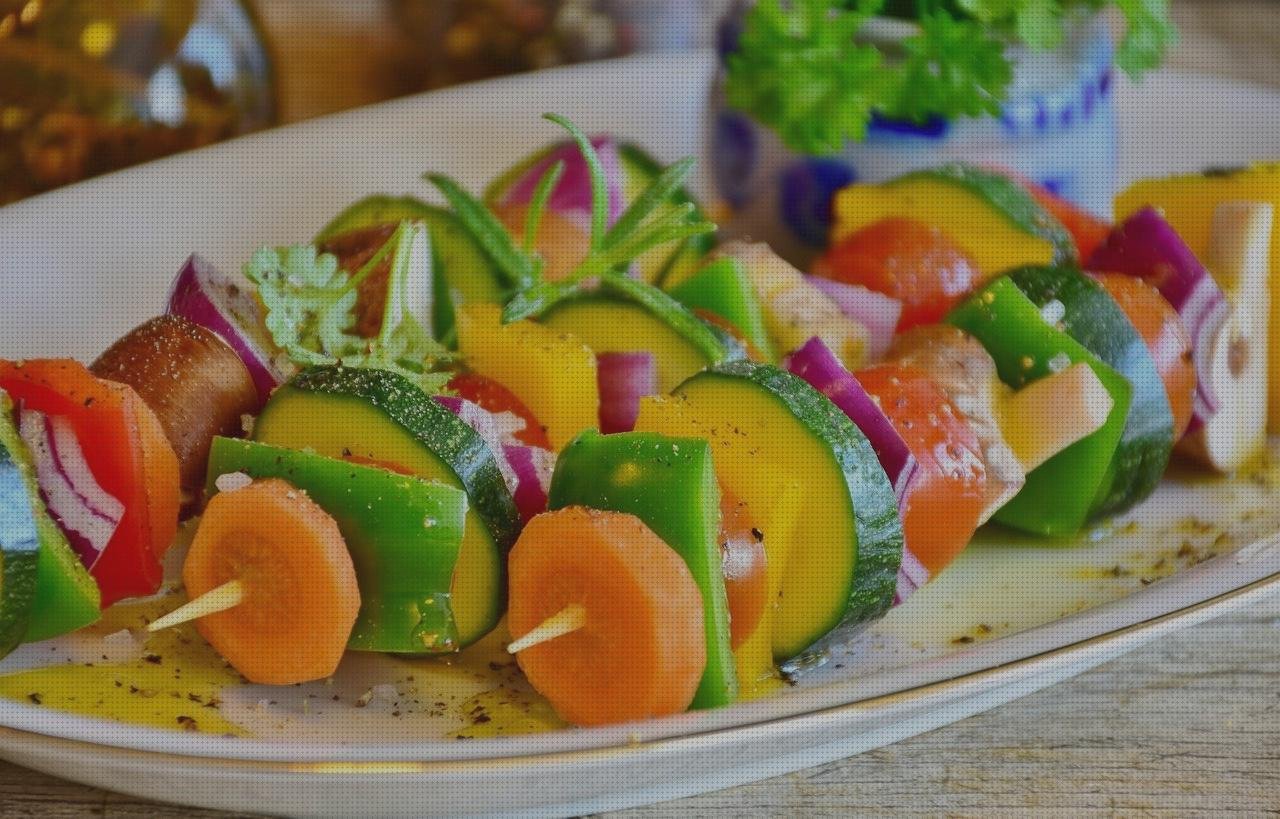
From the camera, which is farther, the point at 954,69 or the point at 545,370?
the point at 954,69

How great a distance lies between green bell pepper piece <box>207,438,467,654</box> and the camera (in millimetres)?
1763

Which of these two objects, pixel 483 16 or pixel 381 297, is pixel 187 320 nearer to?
pixel 381 297

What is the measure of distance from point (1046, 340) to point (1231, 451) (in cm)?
54

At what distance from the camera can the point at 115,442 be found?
1824mm

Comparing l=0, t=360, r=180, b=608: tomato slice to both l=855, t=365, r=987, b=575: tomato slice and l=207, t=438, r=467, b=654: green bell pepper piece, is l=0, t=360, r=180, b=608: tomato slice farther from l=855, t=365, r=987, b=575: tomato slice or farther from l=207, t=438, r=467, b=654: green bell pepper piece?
l=855, t=365, r=987, b=575: tomato slice

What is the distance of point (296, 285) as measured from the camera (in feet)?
7.14

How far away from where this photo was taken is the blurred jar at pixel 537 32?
4.28m

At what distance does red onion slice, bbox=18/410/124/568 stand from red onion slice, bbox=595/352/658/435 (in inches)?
28.5

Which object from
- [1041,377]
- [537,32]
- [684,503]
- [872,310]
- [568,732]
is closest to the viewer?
[568,732]

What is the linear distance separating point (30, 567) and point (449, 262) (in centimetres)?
103

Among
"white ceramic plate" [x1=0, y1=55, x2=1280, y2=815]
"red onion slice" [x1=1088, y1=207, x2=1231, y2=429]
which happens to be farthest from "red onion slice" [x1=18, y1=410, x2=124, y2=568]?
"red onion slice" [x1=1088, y1=207, x2=1231, y2=429]

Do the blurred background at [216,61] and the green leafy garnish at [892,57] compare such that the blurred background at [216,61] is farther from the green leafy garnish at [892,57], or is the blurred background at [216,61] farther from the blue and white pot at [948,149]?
the green leafy garnish at [892,57]

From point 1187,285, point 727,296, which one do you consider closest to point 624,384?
point 727,296

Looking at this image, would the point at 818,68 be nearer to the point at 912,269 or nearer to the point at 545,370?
the point at 912,269
